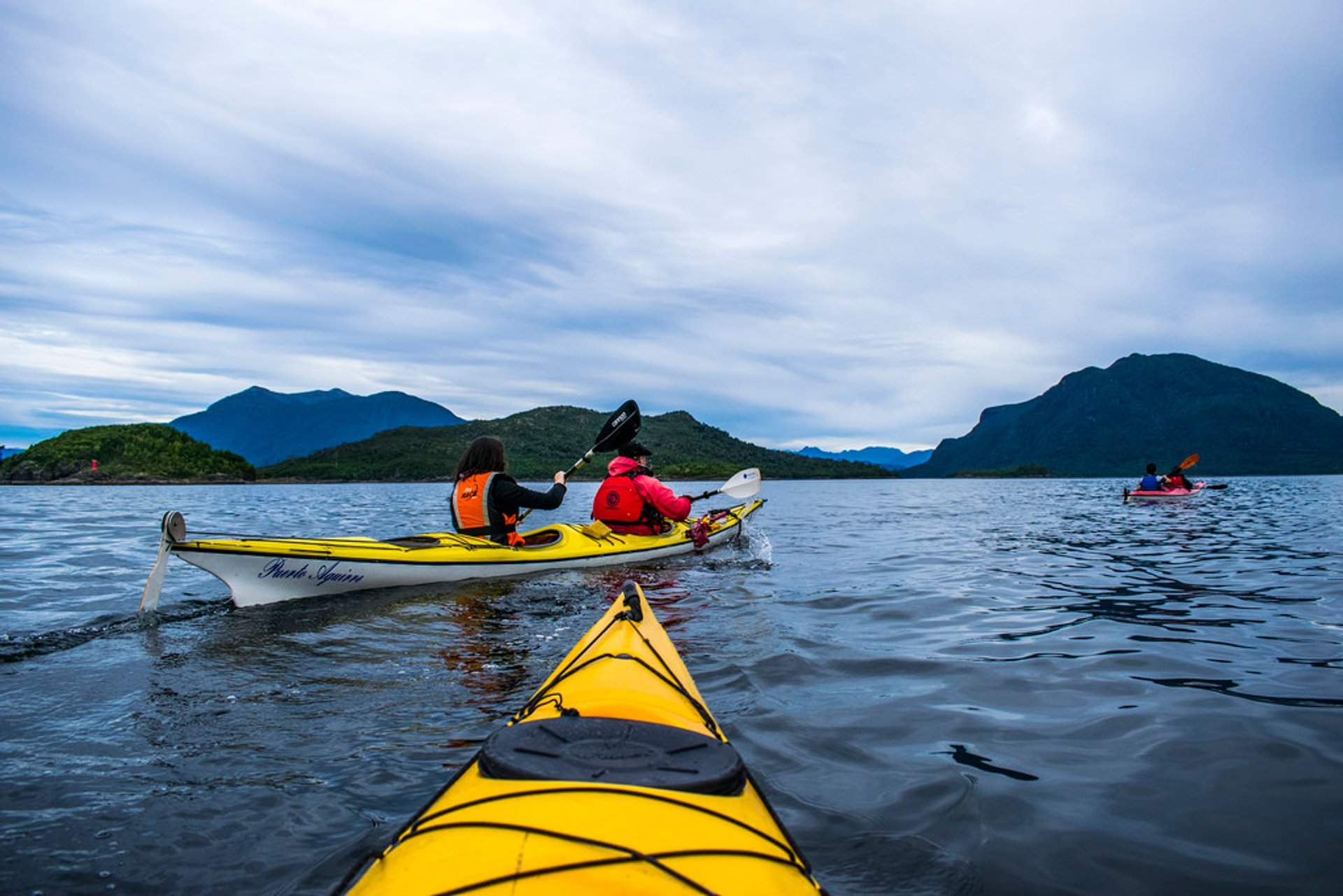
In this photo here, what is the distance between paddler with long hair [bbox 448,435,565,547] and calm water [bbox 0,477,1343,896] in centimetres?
98

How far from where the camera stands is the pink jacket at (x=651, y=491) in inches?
421

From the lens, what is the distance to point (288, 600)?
737cm

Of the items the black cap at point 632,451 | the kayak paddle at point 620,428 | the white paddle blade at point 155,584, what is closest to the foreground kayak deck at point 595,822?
the white paddle blade at point 155,584

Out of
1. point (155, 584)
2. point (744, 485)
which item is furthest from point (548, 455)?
point (155, 584)

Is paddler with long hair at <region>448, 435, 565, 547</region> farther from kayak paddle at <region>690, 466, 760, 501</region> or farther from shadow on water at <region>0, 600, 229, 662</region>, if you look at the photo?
kayak paddle at <region>690, 466, 760, 501</region>

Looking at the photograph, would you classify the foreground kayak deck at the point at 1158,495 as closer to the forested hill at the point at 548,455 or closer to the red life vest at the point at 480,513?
the red life vest at the point at 480,513

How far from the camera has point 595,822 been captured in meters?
1.78

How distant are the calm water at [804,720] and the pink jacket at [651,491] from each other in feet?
7.21

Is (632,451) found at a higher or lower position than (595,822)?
higher

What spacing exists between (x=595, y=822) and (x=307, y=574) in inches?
261

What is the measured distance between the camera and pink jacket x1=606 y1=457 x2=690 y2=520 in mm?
10695

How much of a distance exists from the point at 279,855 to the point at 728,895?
2020 mm

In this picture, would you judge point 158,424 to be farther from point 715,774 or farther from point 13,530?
point 715,774

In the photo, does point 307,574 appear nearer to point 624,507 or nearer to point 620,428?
point 624,507
